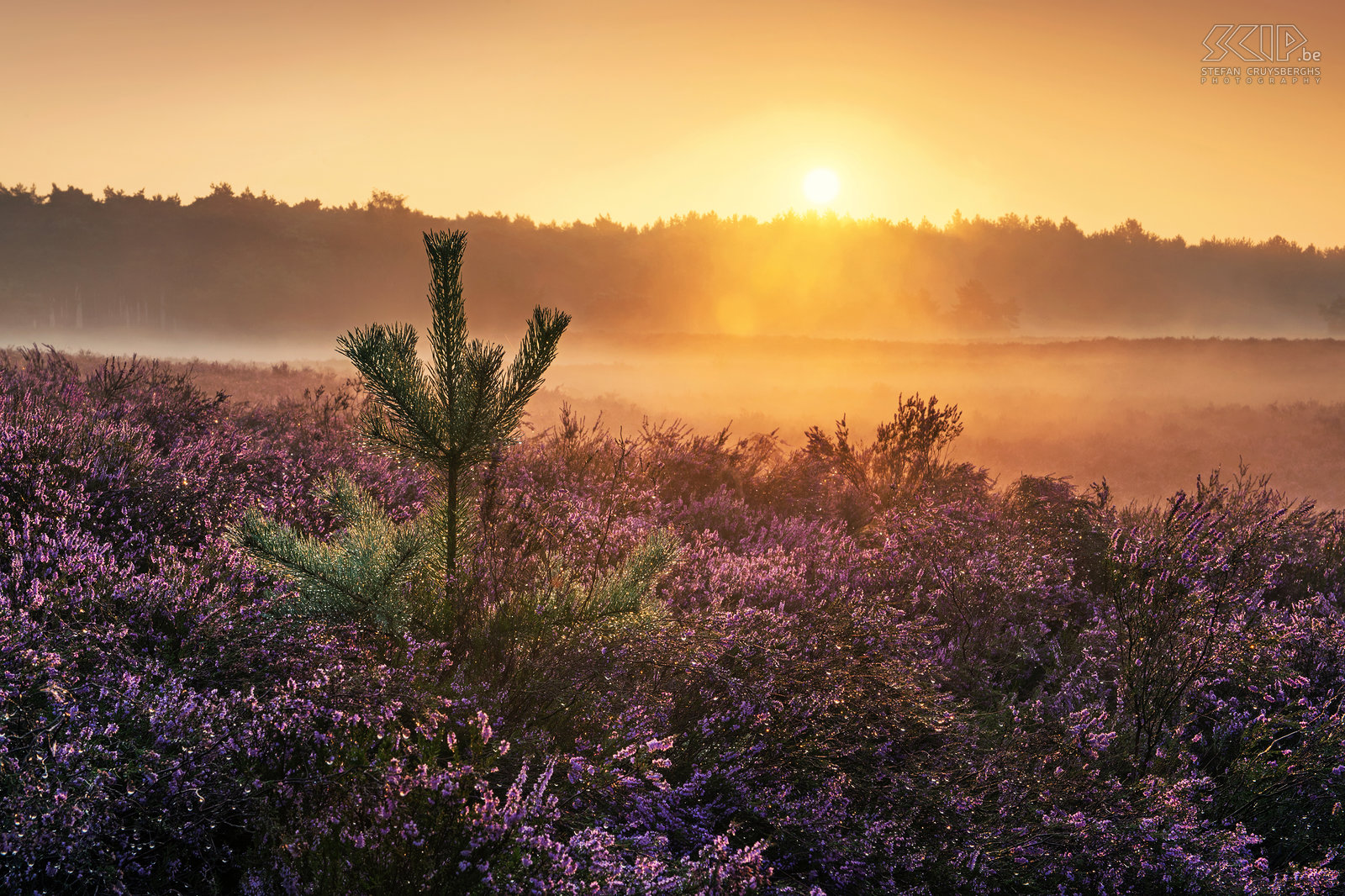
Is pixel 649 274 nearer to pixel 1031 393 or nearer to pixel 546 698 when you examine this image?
pixel 1031 393

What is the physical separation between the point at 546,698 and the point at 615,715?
0.78 ft

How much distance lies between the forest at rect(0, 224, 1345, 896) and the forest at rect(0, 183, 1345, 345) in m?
43.1

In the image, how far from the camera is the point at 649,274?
2274 inches

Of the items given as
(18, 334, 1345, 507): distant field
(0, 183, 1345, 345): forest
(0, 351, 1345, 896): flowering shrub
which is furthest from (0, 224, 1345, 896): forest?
(0, 183, 1345, 345): forest

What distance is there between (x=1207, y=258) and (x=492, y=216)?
5928 centimetres

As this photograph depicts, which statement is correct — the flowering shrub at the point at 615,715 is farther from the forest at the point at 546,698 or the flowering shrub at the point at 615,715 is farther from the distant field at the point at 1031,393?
the distant field at the point at 1031,393

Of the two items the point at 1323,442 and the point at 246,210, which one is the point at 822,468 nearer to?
the point at 1323,442

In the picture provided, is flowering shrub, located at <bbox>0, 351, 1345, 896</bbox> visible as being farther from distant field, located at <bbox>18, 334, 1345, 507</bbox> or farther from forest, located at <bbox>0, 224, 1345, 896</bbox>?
distant field, located at <bbox>18, 334, 1345, 507</bbox>

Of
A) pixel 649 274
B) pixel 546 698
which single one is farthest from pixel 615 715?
pixel 649 274

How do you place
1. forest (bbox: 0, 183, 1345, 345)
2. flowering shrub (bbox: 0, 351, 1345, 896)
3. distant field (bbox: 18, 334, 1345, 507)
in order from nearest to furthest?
flowering shrub (bbox: 0, 351, 1345, 896) → distant field (bbox: 18, 334, 1345, 507) → forest (bbox: 0, 183, 1345, 345)

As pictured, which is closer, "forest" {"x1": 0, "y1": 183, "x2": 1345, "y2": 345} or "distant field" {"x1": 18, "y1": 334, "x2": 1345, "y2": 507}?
"distant field" {"x1": 18, "y1": 334, "x2": 1345, "y2": 507}

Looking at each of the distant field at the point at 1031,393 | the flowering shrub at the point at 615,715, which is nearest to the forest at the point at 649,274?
the distant field at the point at 1031,393

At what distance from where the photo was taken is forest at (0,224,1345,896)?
177 centimetres

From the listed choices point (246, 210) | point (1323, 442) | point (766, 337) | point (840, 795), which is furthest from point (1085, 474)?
point (246, 210)
